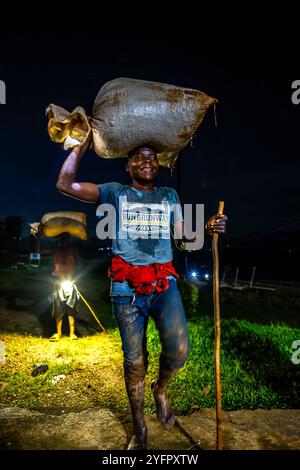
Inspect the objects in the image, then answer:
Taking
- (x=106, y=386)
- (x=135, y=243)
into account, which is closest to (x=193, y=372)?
(x=106, y=386)

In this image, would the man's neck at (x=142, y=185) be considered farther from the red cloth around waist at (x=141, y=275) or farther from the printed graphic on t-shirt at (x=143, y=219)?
the red cloth around waist at (x=141, y=275)

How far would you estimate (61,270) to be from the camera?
28.2 ft

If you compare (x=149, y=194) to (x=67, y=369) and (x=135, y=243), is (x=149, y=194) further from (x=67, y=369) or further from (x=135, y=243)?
(x=67, y=369)

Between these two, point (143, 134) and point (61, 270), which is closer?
point (143, 134)

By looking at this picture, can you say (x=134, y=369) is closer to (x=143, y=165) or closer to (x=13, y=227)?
(x=143, y=165)

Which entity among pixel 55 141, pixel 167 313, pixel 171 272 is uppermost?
pixel 55 141

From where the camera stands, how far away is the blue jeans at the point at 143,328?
3.12m

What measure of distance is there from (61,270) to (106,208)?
18.5 ft

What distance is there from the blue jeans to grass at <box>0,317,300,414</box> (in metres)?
1.25

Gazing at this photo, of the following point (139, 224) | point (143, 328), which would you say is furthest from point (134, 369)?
point (139, 224)

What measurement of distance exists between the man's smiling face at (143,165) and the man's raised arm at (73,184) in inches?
16.5

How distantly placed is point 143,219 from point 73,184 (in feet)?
2.29
